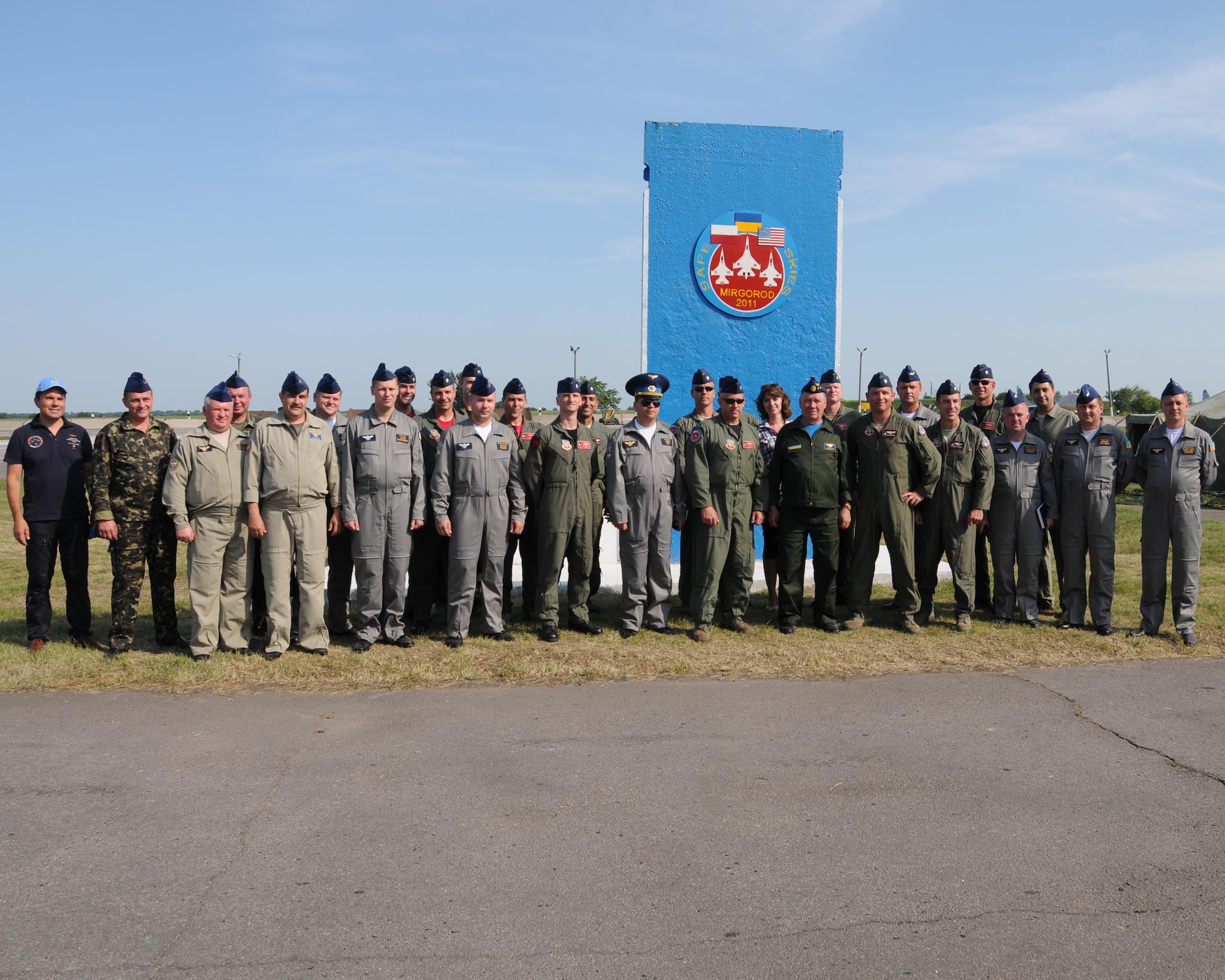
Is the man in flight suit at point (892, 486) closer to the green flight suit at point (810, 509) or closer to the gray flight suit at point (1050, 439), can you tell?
the green flight suit at point (810, 509)

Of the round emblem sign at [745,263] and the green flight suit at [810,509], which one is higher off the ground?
the round emblem sign at [745,263]

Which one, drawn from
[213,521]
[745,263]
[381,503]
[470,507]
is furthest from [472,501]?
[745,263]

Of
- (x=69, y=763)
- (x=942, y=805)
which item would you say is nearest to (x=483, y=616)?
(x=69, y=763)

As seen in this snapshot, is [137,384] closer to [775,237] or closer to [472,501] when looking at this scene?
[472,501]

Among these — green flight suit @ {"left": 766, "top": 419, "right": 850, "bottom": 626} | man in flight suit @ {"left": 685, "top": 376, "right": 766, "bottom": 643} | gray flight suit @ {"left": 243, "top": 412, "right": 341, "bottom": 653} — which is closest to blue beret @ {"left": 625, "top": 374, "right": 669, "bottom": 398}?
man in flight suit @ {"left": 685, "top": 376, "right": 766, "bottom": 643}

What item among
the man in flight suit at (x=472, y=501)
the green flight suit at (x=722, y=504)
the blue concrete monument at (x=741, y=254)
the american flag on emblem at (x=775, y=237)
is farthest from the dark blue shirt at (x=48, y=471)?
the american flag on emblem at (x=775, y=237)

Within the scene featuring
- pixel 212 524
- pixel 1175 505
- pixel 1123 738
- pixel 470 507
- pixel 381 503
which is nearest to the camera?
pixel 1123 738

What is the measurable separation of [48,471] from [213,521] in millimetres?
1153

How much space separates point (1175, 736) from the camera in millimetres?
4734

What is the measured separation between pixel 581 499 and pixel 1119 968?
4593 mm

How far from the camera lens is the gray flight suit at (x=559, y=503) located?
22.0 ft

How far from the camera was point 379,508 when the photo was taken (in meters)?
6.43

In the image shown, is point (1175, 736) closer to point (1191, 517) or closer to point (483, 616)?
point (1191, 517)

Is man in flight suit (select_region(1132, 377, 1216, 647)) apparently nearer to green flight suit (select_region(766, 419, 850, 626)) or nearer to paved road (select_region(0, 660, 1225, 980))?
paved road (select_region(0, 660, 1225, 980))
